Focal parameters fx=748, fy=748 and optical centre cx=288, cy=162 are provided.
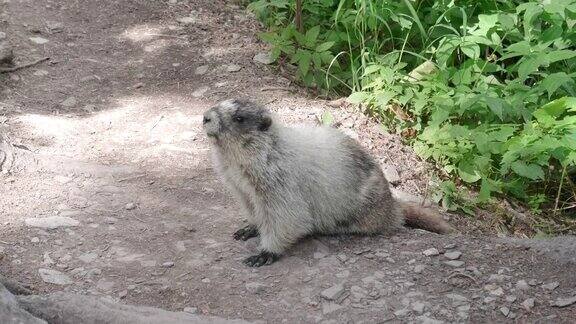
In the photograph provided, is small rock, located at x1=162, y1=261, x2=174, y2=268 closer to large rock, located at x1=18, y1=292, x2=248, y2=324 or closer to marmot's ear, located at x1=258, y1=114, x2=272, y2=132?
large rock, located at x1=18, y1=292, x2=248, y2=324

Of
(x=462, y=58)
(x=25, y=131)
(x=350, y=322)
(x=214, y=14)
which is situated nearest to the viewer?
(x=350, y=322)

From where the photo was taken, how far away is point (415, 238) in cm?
575

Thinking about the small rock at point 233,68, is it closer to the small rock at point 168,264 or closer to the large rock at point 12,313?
the small rock at point 168,264

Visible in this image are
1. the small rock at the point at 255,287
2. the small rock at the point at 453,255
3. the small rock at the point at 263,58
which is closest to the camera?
the small rock at the point at 255,287

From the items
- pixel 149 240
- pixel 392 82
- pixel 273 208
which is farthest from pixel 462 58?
pixel 149 240

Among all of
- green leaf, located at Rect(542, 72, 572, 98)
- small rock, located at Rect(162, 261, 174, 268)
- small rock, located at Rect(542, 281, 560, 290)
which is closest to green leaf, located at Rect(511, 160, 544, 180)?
green leaf, located at Rect(542, 72, 572, 98)

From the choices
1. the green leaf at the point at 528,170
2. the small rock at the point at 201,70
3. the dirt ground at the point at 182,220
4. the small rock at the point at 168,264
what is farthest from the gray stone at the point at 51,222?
the green leaf at the point at 528,170

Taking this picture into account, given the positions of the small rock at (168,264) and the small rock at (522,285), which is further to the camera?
the small rock at (168,264)

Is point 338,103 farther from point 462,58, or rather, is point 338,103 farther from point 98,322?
point 98,322

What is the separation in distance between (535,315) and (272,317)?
1.64 meters

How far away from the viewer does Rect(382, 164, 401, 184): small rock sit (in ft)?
23.8

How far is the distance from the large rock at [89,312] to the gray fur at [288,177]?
50.9 inches

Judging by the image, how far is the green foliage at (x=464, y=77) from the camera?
6793 mm

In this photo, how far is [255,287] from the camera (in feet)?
16.5
